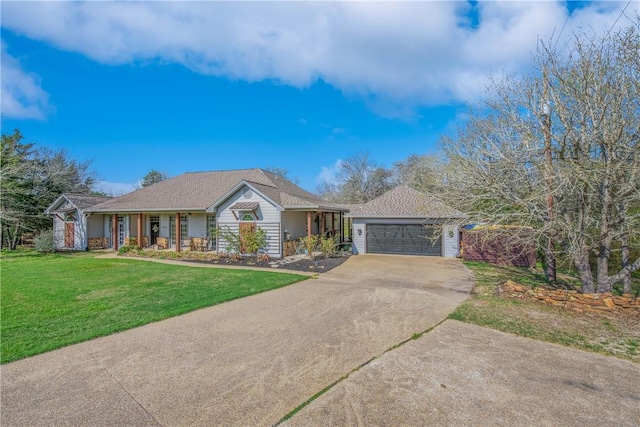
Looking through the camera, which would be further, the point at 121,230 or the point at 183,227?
the point at 121,230

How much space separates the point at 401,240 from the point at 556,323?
1161 cm

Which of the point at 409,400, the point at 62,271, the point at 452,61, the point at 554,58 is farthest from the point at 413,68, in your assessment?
the point at 62,271

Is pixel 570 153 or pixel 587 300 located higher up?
pixel 570 153

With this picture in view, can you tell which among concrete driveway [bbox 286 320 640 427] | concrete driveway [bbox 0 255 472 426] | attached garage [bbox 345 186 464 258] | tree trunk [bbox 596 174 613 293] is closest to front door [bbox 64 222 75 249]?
attached garage [bbox 345 186 464 258]

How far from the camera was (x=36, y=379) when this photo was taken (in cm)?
410

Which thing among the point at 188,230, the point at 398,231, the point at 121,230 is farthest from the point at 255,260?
the point at 121,230

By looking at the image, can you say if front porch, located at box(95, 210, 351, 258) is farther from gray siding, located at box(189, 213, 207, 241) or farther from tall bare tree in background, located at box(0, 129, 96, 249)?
tall bare tree in background, located at box(0, 129, 96, 249)

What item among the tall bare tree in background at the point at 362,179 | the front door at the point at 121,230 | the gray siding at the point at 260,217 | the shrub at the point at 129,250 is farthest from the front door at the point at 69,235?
the tall bare tree in background at the point at 362,179

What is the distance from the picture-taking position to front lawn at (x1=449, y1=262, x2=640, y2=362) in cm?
542

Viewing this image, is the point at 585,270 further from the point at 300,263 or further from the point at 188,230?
the point at 188,230

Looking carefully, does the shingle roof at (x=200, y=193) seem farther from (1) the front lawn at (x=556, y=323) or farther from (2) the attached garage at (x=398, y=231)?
(1) the front lawn at (x=556, y=323)

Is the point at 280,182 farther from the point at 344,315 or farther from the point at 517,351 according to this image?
the point at 517,351

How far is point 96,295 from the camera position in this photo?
27.8ft

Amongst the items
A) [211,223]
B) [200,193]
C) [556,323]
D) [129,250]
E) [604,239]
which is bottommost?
[556,323]
